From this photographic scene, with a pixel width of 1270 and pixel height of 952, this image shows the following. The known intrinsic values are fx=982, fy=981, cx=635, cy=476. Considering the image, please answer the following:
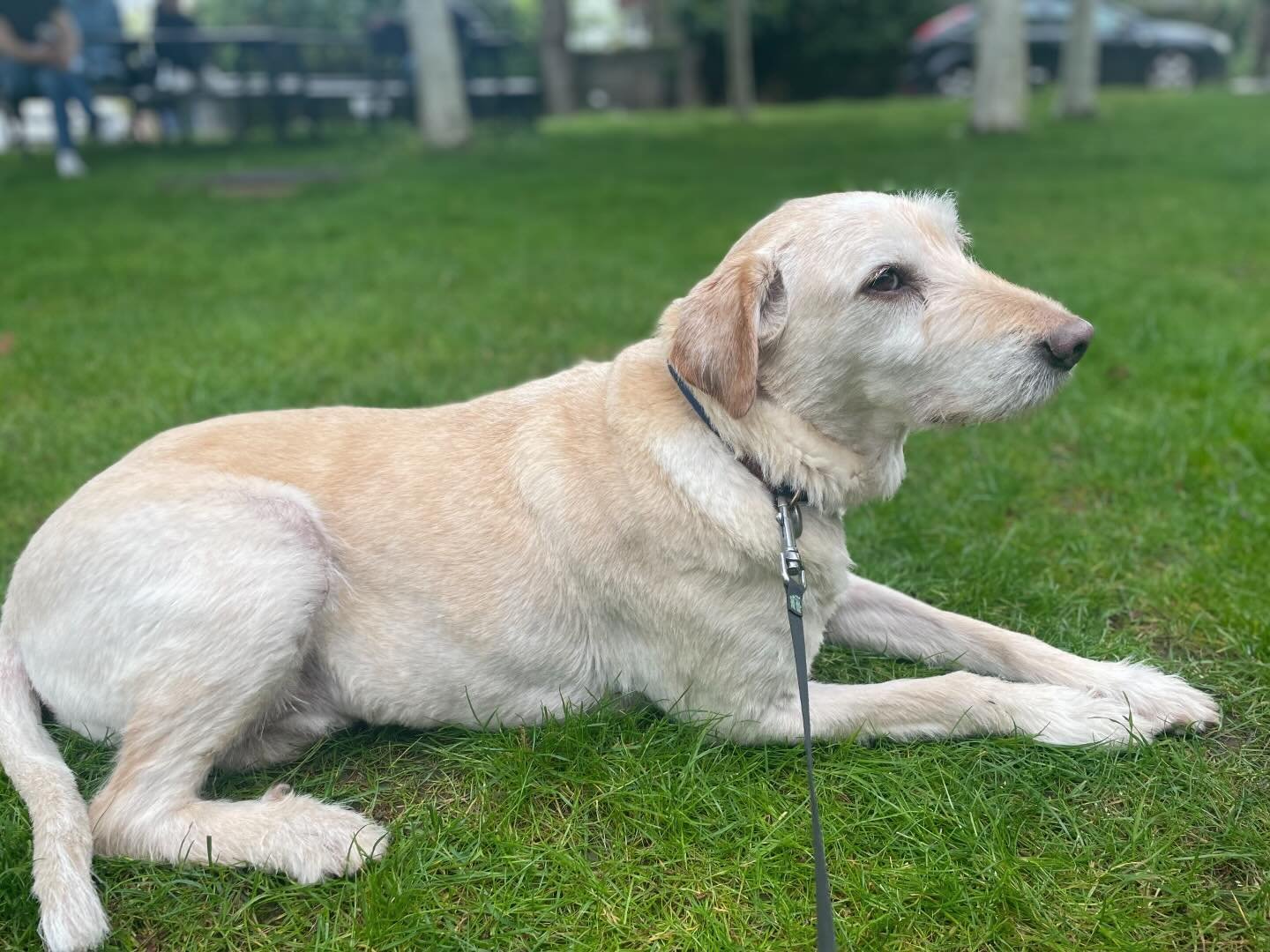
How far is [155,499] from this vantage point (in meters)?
2.96

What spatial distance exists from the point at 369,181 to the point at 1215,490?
11.5 metres

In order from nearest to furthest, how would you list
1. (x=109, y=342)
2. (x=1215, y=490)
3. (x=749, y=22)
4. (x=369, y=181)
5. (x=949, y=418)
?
1. (x=949, y=418)
2. (x=1215, y=490)
3. (x=109, y=342)
4. (x=369, y=181)
5. (x=749, y=22)

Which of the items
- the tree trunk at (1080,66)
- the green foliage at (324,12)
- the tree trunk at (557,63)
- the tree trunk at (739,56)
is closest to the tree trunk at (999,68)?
the tree trunk at (1080,66)

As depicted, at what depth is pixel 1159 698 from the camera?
3.02m

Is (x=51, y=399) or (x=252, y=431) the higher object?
(x=252, y=431)

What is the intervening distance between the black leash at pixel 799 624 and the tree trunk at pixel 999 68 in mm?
16064

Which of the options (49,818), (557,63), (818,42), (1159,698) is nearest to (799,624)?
(1159,698)

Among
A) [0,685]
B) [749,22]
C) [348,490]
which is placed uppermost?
[749,22]

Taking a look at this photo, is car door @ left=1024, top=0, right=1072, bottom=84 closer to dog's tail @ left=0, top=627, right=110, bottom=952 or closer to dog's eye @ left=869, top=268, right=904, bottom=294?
dog's eye @ left=869, top=268, right=904, bottom=294

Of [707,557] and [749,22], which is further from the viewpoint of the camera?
[749,22]

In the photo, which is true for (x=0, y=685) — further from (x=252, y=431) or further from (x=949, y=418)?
(x=949, y=418)

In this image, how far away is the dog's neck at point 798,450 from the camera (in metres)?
2.91

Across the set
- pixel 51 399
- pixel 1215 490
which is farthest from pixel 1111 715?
pixel 51 399

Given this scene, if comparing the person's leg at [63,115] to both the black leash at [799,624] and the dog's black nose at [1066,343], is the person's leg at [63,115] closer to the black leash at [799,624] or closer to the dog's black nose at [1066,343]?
the black leash at [799,624]
